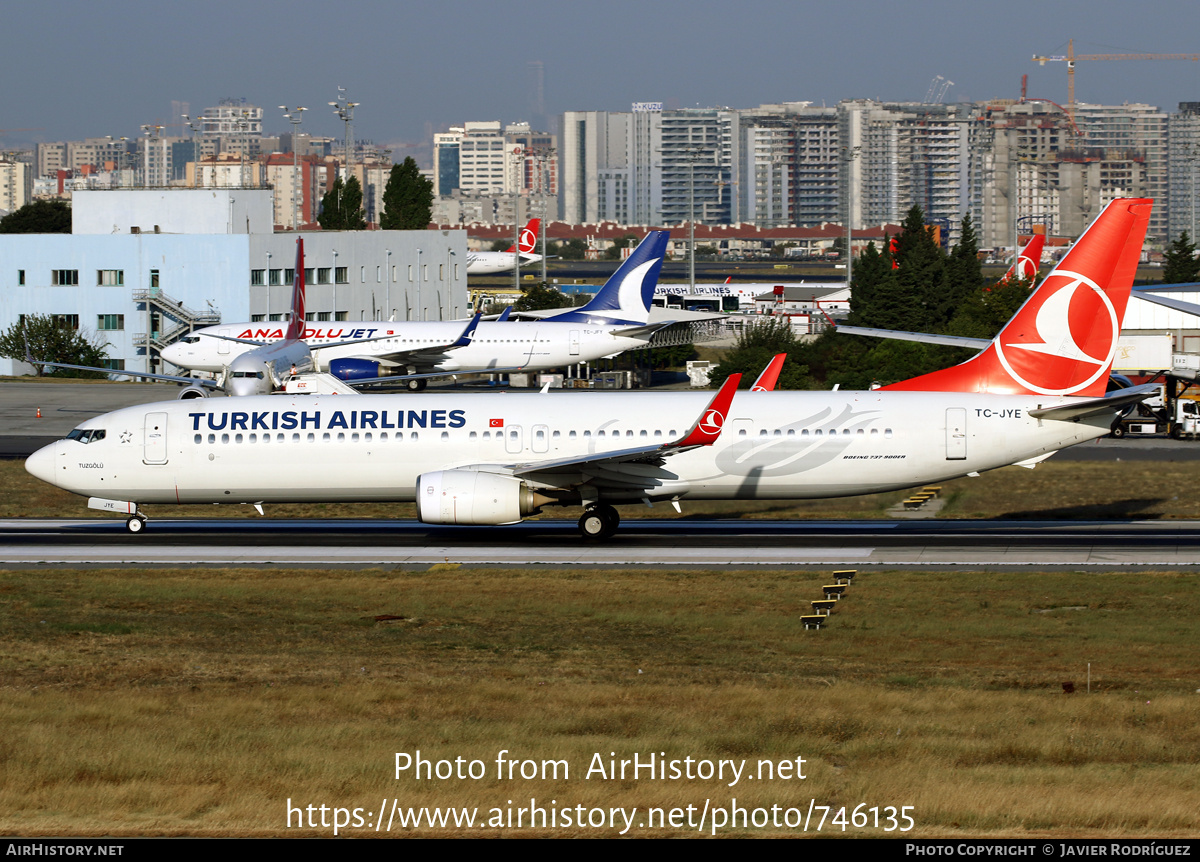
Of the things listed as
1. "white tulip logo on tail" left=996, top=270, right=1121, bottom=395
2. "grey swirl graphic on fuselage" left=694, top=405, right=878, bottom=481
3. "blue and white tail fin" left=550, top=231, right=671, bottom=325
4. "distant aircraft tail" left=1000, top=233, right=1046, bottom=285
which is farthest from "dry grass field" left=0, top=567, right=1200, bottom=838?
"distant aircraft tail" left=1000, top=233, right=1046, bottom=285

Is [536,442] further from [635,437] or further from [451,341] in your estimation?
[451,341]

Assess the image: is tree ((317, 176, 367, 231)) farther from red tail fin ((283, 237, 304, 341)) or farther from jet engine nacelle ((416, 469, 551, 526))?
jet engine nacelle ((416, 469, 551, 526))

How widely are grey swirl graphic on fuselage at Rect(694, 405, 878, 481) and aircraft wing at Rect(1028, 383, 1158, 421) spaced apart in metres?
4.38

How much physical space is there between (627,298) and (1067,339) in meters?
50.4

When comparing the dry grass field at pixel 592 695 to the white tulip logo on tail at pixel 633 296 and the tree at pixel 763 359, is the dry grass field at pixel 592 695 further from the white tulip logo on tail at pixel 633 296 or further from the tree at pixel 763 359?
the white tulip logo on tail at pixel 633 296

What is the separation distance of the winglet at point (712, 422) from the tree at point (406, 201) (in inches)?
3708

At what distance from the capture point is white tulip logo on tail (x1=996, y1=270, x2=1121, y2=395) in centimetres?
3522

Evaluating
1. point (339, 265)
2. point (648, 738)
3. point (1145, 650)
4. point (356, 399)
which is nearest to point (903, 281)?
point (339, 265)

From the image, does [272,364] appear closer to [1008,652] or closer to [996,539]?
[996,539]

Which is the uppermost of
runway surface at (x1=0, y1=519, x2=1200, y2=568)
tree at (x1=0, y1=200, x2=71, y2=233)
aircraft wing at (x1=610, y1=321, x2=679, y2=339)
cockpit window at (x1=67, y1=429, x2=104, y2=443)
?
tree at (x1=0, y1=200, x2=71, y2=233)

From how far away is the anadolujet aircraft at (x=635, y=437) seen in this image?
113 ft

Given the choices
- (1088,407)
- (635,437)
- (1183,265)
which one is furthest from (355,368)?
(1183,265)

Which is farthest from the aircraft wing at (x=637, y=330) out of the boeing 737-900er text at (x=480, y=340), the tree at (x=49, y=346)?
the tree at (x=49, y=346)

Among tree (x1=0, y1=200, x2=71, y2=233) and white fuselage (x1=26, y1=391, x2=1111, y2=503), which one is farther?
tree (x1=0, y1=200, x2=71, y2=233)
